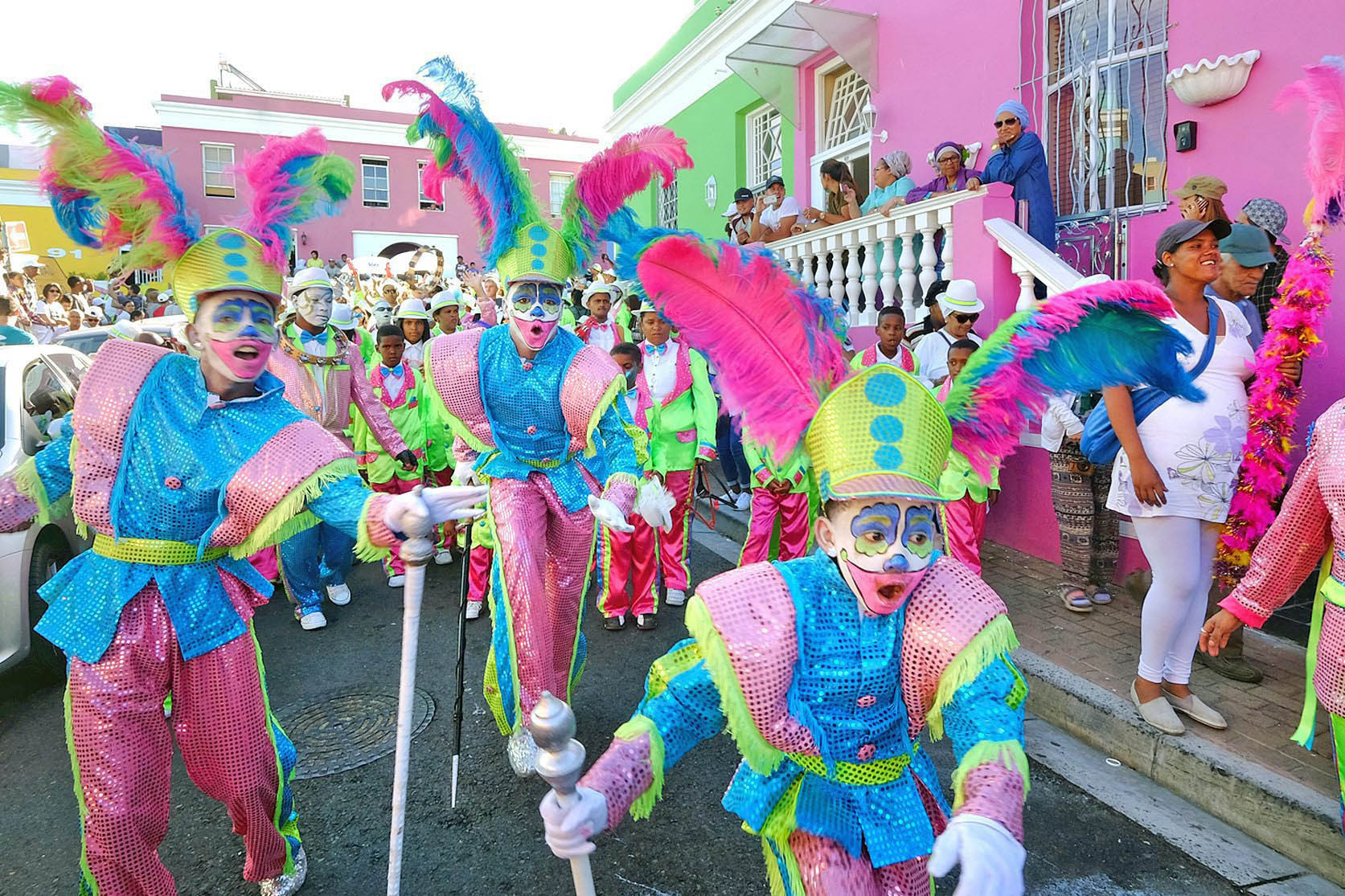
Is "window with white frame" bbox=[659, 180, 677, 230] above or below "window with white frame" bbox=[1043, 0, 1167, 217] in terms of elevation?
above

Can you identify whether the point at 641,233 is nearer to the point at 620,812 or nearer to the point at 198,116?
the point at 620,812

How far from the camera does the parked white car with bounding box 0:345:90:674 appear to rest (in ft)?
14.2

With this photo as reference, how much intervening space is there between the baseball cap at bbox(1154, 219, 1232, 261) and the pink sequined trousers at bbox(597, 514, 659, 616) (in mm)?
3360

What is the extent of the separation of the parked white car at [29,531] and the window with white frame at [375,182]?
987 inches

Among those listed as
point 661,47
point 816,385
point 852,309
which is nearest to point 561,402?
point 816,385

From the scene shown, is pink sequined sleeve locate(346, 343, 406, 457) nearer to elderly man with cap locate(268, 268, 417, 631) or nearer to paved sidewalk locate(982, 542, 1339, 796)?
elderly man with cap locate(268, 268, 417, 631)

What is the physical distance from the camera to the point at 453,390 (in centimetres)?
389

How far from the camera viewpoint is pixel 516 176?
389cm

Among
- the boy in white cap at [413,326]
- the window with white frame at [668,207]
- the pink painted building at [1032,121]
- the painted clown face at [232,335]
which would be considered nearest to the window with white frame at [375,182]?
the window with white frame at [668,207]

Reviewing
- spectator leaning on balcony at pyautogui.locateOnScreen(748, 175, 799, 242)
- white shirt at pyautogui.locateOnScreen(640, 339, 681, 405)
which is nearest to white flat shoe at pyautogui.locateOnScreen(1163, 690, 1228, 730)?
white shirt at pyautogui.locateOnScreen(640, 339, 681, 405)

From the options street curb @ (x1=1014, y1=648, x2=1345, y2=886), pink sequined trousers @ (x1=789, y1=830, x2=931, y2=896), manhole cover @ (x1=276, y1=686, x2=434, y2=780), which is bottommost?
manhole cover @ (x1=276, y1=686, x2=434, y2=780)

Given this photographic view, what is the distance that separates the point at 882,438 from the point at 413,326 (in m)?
7.05

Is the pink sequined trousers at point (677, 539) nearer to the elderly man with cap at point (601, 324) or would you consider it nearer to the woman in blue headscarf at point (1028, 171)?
the elderly man with cap at point (601, 324)

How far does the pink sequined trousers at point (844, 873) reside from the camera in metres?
1.86
